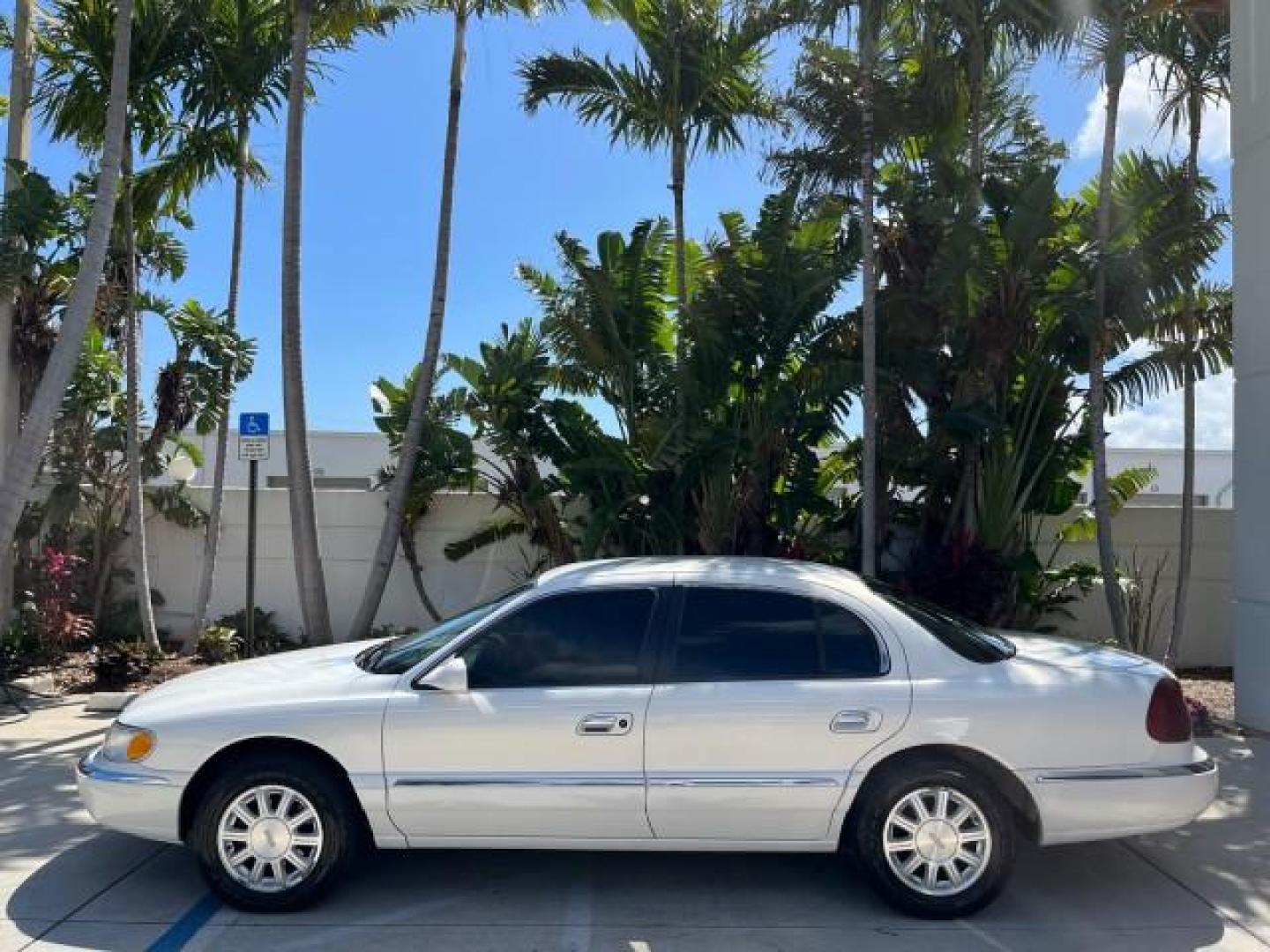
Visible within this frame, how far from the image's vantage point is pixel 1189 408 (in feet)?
37.0

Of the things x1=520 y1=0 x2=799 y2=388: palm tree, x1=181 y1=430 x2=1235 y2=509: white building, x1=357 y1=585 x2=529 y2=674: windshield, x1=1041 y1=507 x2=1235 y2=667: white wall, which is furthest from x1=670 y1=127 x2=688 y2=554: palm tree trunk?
x1=181 y1=430 x2=1235 y2=509: white building

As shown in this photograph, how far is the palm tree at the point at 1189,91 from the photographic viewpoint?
10320mm

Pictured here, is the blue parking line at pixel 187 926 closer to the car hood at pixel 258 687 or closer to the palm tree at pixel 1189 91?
the car hood at pixel 258 687

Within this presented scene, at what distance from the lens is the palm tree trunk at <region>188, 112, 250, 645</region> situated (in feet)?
39.1

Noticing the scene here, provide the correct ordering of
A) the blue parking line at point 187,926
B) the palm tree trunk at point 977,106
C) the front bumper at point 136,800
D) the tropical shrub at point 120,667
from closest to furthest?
the blue parking line at point 187,926
the front bumper at point 136,800
the palm tree trunk at point 977,106
the tropical shrub at point 120,667

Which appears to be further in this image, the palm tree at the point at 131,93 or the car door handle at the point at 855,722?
the palm tree at the point at 131,93

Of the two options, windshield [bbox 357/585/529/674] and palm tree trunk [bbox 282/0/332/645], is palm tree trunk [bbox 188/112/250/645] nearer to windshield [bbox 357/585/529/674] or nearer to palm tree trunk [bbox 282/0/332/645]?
palm tree trunk [bbox 282/0/332/645]

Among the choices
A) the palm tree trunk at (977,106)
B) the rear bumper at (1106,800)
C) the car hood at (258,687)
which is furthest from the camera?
the palm tree trunk at (977,106)

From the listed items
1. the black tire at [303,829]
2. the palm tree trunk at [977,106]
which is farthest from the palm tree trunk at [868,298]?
the black tire at [303,829]

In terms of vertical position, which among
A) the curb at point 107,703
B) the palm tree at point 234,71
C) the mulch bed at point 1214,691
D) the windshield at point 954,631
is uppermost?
the palm tree at point 234,71

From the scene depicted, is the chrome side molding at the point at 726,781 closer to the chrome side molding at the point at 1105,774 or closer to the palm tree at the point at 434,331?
the chrome side molding at the point at 1105,774

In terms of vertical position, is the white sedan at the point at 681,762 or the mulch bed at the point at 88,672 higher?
the white sedan at the point at 681,762

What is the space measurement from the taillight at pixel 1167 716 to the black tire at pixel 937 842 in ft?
Result: 2.57

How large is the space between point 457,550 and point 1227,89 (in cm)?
902
